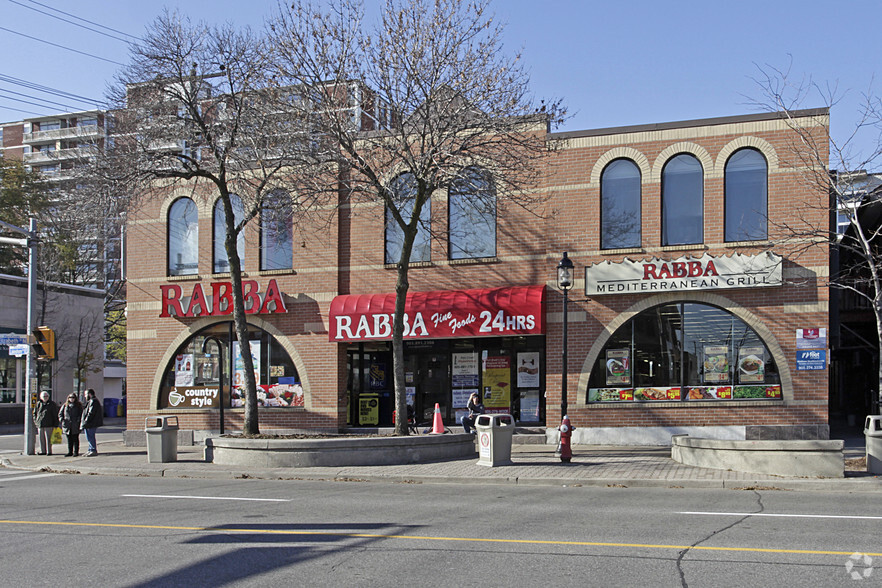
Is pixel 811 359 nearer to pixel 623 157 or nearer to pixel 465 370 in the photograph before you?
pixel 623 157

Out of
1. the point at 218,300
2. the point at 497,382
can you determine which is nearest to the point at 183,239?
the point at 218,300

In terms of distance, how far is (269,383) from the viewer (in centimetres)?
2394

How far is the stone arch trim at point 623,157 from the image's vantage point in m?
21.0

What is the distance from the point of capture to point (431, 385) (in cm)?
2355

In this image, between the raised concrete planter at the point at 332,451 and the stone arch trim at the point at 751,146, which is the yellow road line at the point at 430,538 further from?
the stone arch trim at the point at 751,146

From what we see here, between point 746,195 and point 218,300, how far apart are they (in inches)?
584

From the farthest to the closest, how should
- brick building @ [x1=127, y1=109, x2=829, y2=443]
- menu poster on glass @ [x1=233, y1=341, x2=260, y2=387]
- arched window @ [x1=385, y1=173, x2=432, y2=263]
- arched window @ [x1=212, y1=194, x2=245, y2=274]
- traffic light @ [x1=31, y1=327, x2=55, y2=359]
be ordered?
1. arched window @ [x1=212, y1=194, x2=245, y2=274]
2. menu poster on glass @ [x1=233, y1=341, x2=260, y2=387]
3. arched window @ [x1=385, y1=173, x2=432, y2=263]
4. traffic light @ [x1=31, y1=327, x2=55, y2=359]
5. brick building @ [x1=127, y1=109, x2=829, y2=443]

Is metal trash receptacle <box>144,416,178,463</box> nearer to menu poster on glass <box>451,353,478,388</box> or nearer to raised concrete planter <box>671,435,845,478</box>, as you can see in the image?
menu poster on glass <box>451,353,478,388</box>

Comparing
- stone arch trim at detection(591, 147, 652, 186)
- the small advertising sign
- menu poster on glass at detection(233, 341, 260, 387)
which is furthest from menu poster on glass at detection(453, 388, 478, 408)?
the small advertising sign

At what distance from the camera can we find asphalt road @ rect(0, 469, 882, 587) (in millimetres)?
7125

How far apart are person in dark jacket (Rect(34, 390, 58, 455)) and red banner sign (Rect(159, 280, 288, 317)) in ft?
13.9

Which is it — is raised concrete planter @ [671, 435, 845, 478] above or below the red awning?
below

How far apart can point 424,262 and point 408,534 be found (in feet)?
46.2

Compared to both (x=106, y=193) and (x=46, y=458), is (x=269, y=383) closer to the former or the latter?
(x=46, y=458)
